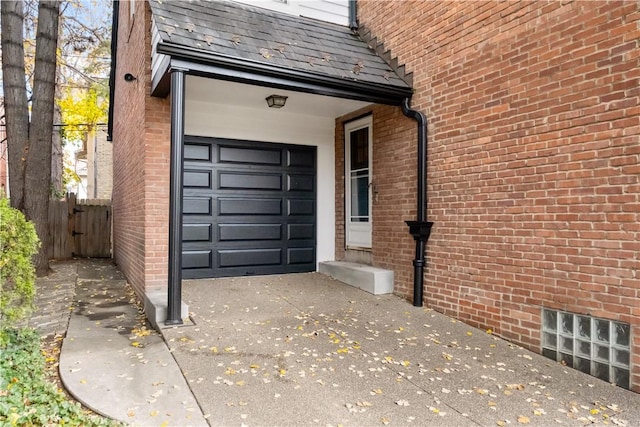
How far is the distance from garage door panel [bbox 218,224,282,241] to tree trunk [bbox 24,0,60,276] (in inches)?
141

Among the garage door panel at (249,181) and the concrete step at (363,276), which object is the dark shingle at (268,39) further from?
the concrete step at (363,276)

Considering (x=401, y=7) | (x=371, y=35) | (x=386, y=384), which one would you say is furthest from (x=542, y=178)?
(x=371, y=35)

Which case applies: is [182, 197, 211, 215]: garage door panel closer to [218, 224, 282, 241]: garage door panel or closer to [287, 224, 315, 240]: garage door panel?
[218, 224, 282, 241]: garage door panel

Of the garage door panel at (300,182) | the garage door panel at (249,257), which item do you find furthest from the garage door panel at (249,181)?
the garage door panel at (249,257)

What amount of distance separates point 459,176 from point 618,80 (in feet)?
5.70

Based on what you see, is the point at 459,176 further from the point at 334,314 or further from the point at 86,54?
the point at 86,54

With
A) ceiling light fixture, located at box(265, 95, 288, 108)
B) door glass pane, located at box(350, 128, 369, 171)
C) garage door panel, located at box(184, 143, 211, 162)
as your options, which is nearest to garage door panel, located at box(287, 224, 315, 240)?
door glass pane, located at box(350, 128, 369, 171)

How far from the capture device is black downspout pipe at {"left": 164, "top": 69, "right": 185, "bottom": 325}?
13.5 feet

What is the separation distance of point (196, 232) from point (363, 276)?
256 cm

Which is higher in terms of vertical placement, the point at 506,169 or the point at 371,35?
the point at 371,35

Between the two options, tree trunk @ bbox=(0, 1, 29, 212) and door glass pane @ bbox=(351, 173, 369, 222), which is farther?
tree trunk @ bbox=(0, 1, 29, 212)

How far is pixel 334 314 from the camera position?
4738 millimetres

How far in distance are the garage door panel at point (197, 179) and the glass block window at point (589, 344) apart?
4753mm

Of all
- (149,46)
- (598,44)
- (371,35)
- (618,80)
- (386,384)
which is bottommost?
(386,384)
